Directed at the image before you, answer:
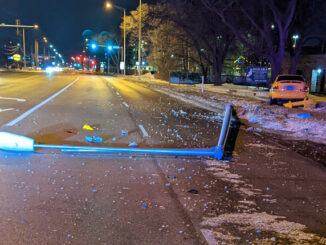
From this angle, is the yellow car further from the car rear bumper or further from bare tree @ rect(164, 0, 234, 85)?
bare tree @ rect(164, 0, 234, 85)

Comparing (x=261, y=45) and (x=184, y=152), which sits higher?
(x=261, y=45)

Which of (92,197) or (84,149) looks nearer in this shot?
(92,197)

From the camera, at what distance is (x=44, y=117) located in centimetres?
1262

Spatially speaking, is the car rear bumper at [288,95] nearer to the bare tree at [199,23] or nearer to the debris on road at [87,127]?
the debris on road at [87,127]

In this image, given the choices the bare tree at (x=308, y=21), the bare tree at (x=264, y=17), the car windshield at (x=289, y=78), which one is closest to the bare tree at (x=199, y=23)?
the bare tree at (x=264, y=17)

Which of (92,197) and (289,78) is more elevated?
(289,78)

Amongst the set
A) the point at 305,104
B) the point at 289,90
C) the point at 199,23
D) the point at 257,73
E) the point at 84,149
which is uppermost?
the point at 199,23

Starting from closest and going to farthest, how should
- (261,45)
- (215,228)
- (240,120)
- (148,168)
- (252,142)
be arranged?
(215,228)
(148,168)
(252,142)
(240,120)
(261,45)

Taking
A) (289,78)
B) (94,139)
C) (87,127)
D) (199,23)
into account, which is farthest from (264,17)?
(94,139)

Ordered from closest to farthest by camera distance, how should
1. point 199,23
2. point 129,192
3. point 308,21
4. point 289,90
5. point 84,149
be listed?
point 129,192
point 84,149
point 289,90
point 308,21
point 199,23

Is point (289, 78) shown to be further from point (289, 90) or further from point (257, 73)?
point (257, 73)

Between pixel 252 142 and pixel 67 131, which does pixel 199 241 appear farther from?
pixel 67 131

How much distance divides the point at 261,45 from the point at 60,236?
2827 cm

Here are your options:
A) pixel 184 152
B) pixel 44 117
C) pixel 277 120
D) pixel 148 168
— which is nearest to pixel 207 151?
pixel 184 152
